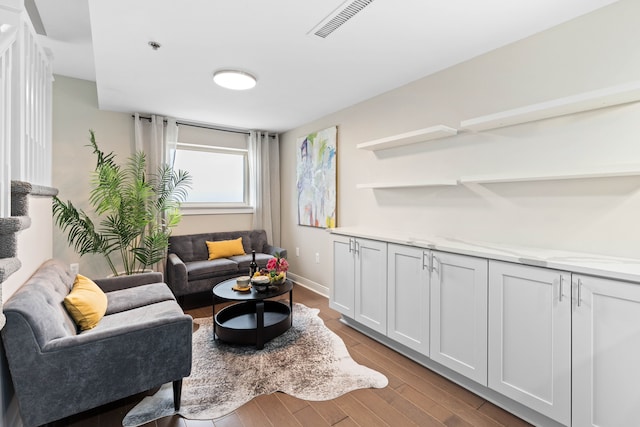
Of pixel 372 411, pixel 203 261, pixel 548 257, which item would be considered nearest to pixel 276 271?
pixel 372 411

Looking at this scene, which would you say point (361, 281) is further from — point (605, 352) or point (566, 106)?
point (566, 106)

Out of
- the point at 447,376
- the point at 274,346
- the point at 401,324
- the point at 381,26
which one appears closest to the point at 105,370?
the point at 274,346

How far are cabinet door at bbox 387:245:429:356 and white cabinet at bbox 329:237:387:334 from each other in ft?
0.28

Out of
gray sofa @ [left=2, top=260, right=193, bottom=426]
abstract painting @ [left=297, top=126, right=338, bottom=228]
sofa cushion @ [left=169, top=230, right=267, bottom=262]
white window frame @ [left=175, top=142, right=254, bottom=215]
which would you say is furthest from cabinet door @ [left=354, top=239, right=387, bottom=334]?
white window frame @ [left=175, top=142, right=254, bottom=215]

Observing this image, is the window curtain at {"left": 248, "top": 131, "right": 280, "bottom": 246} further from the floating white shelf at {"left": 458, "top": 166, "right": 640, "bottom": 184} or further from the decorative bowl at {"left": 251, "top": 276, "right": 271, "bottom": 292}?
the floating white shelf at {"left": 458, "top": 166, "right": 640, "bottom": 184}

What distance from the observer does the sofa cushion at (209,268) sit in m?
3.66

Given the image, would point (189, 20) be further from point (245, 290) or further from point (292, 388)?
point (292, 388)

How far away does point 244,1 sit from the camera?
1.79 metres

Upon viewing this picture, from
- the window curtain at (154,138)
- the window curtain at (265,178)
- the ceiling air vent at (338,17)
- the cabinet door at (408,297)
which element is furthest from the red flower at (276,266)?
the window curtain at (154,138)

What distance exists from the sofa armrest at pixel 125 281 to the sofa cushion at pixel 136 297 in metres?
0.08

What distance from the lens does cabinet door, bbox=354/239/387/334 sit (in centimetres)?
264

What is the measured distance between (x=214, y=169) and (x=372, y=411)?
4.02 m

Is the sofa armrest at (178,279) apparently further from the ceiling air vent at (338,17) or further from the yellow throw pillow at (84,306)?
the ceiling air vent at (338,17)

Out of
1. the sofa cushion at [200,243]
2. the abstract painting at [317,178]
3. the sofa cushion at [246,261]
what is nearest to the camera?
the abstract painting at [317,178]
